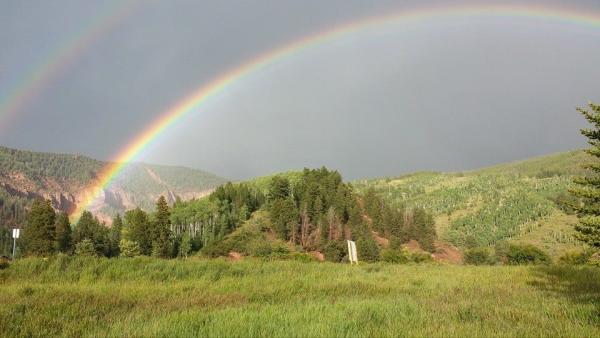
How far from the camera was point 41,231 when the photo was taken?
7131 cm

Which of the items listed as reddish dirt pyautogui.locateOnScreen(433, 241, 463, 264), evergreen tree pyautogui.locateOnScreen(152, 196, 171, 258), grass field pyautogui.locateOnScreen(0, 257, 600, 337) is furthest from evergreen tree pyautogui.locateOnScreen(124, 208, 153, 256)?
grass field pyautogui.locateOnScreen(0, 257, 600, 337)

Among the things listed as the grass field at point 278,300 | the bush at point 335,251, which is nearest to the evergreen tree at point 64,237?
the bush at point 335,251

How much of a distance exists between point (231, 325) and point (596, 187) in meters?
22.2

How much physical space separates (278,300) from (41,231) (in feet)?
239

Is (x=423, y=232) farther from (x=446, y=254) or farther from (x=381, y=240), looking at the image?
(x=381, y=240)

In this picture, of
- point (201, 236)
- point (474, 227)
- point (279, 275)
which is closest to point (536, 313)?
point (279, 275)

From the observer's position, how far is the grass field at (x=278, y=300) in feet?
24.2

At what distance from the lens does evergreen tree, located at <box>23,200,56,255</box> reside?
6950 cm

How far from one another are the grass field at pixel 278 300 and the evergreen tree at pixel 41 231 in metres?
64.0

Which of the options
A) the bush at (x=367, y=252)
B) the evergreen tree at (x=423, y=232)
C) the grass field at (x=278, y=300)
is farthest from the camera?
the evergreen tree at (x=423, y=232)

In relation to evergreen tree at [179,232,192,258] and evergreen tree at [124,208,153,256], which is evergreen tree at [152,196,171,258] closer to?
evergreen tree at [124,208,153,256]

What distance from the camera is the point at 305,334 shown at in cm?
701

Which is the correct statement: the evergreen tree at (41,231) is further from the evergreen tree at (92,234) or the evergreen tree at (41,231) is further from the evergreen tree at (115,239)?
the evergreen tree at (115,239)

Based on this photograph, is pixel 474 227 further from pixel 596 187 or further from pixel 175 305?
pixel 175 305
